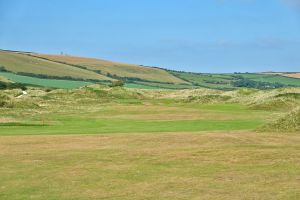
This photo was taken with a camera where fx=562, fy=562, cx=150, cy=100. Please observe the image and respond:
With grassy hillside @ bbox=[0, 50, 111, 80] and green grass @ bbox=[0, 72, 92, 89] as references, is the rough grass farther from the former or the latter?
grassy hillside @ bbox=[0, 50, 111, 80]

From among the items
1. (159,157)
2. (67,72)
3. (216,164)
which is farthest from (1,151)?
(67,72)

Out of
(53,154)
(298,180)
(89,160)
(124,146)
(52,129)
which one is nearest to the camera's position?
(298,180)

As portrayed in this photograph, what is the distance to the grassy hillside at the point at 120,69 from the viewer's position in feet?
577

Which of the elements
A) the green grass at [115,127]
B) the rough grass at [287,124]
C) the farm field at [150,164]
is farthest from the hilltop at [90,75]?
the farm field at [150,164]

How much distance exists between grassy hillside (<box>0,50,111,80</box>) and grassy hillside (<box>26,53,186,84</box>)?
13633 mm

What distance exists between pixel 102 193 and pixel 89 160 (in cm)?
594

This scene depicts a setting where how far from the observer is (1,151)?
2409 cm

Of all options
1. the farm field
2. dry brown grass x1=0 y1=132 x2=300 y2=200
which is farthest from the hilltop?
dry brown grass x1=0 y1=132 x2=300 y2=200

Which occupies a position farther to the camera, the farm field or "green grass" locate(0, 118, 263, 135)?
"green grass" locate(0, 118, 263, 135)

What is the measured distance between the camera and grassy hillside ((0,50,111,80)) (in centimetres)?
13950

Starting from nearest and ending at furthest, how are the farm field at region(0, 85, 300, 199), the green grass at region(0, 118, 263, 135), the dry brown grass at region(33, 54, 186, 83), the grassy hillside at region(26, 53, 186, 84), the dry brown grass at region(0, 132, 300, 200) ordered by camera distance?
the dry brown grass at region(0, 132, 300, 200) < the farm field at region(0, 85, 300, 199) < the green grass at region(0, 118, 263, 135) < the grassy hillside at region(26, 53, 186, 84) < the dry brown grass at region(33, 54, 186, 83)

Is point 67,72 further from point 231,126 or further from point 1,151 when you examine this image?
point 1,151

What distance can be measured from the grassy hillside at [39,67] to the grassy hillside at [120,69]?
13.6m

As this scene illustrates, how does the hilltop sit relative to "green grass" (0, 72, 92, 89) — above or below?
above
